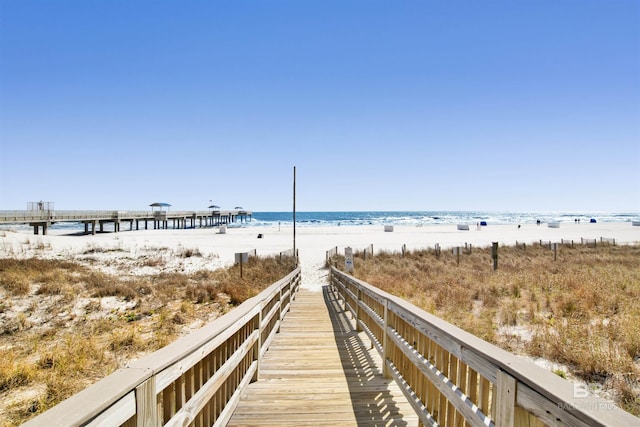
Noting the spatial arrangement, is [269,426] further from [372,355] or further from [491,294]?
[491,294]

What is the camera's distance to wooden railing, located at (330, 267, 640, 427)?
1.49 metres

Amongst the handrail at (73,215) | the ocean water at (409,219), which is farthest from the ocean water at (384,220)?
the handrail at (73,215)

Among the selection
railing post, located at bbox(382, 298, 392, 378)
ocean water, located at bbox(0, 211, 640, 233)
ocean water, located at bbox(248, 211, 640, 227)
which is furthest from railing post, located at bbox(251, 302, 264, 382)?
ocean water, located at bbox(248, 211, 640, 227)

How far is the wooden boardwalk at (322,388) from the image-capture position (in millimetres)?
3828

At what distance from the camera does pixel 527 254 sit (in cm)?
2477

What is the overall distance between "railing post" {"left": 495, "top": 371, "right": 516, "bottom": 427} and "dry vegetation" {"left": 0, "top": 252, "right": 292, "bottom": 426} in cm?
570

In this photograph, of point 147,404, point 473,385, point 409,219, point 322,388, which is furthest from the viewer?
point 409,219

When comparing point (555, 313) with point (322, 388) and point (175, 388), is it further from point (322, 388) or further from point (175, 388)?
point (175, 388)

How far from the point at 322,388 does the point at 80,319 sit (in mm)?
8123

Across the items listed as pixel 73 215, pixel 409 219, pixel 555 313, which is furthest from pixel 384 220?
pixel 555 313

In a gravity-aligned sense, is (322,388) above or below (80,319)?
above

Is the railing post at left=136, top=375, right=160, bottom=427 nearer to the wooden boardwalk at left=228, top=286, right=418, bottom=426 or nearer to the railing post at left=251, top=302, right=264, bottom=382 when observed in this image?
the wooden boardwalk at left=228, top=286, right=418, bottom=426

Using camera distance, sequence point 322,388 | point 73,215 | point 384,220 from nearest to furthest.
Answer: point 322,388 → point 73,215 → point 384,220

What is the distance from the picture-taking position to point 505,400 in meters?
2.03
